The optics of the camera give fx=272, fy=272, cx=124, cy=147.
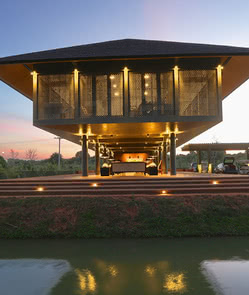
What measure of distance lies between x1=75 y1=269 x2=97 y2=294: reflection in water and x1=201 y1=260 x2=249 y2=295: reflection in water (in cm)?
197

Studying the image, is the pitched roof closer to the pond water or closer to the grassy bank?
the grassy bank

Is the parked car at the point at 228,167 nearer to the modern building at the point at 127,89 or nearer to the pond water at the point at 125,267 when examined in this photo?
the modern building at the point at 127,89

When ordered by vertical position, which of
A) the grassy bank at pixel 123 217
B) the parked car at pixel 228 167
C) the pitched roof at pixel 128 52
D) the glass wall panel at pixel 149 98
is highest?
the pitched roof at pixel 128 52

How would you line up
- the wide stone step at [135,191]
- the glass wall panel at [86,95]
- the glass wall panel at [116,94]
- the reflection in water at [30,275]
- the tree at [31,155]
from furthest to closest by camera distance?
the tree at [31,155]
the glass wall panel at [86,95]
the glass wall panel at [116,94]
the wide stone step at [135,191]
the reflection in water at [30,275]

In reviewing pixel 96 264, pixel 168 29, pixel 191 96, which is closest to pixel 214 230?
pixel 96 264

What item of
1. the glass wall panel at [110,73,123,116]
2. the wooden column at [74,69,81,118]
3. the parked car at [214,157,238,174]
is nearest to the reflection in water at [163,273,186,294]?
the glass wall panel at [110,73,123,116]

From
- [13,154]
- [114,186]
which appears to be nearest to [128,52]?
[114,186]

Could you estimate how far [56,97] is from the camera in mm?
15781

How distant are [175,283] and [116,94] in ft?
40.3

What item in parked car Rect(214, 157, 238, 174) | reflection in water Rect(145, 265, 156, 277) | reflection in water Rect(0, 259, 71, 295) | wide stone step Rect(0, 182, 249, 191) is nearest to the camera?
reflection in water Rect(0, 259, 71, 295)

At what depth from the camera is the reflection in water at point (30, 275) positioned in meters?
4.39

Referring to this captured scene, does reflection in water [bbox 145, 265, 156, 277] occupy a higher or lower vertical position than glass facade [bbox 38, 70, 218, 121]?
lower

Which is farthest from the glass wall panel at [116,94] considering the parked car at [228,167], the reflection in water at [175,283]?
the parked car at [228,167]

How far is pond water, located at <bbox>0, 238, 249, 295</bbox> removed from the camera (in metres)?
4.37
